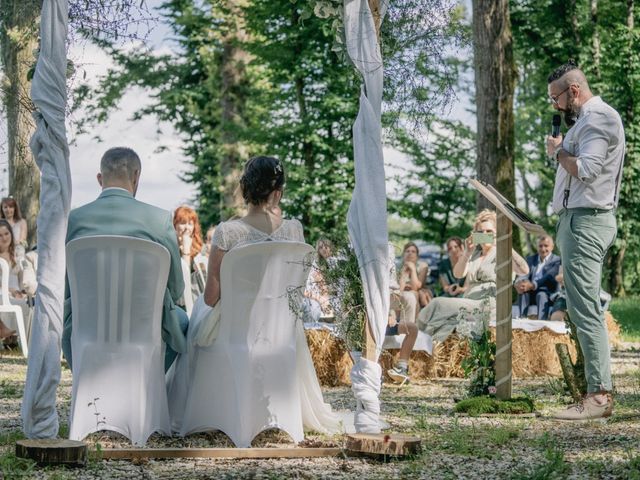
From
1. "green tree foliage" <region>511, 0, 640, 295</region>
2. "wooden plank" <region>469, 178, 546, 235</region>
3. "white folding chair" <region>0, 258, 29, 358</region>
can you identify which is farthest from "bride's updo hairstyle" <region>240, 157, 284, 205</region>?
"green tree foliage" <region>511, 0, 640, 295</region>

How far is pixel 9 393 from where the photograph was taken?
840 cm

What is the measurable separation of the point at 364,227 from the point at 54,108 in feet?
5.77

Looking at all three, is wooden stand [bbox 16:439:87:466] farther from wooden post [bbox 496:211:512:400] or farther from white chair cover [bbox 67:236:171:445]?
wooden post [bbox 496:211:512:400]

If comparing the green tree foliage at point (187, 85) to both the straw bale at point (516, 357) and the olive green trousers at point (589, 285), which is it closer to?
the straw bale at point (516, 357)

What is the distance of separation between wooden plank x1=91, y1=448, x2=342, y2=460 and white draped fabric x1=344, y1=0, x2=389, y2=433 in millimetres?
311

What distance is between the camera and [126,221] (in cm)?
588

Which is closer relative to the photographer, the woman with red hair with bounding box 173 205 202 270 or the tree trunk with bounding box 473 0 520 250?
the woman with red hair with bounding box 173 205 202 270

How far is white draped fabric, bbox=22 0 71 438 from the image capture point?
5438 mm

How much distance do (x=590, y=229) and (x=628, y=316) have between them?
38.7ft

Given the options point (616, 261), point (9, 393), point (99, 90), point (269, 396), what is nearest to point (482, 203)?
point (9, 393)

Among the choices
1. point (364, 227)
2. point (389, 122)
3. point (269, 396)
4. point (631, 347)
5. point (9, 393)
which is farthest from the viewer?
point (631, 347)

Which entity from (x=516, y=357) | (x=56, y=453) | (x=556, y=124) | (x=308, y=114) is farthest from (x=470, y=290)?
(x=308, y=114)

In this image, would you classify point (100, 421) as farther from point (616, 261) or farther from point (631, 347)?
point (616, 261)

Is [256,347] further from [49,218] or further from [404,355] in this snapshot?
[404,355]
